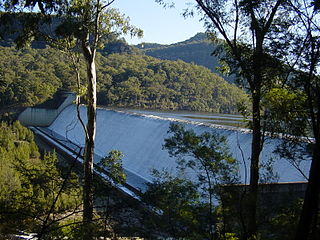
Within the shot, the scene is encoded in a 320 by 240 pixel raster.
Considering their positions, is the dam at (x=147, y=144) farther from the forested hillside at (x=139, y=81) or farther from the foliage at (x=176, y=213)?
the forested hillside at (x=139, y=81)

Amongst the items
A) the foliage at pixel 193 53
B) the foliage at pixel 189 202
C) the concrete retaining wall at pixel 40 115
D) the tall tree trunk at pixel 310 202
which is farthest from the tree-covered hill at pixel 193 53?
the tall tree trunk at pixel 310 202

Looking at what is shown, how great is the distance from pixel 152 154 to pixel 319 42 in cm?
898

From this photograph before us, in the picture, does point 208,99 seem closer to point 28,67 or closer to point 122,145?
point 28,67

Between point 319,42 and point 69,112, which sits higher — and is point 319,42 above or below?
above

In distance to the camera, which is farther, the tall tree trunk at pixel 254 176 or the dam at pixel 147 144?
the dam at pixel 147 144

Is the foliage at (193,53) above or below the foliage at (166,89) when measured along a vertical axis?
above

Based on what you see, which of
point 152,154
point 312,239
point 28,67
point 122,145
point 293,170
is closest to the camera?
point 312,239

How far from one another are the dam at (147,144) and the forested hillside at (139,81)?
9.26m

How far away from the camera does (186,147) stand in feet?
16.7

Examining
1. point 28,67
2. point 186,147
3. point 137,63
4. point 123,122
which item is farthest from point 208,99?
point 186,147

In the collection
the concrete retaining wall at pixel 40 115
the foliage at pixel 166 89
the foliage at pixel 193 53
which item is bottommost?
the concrete retaining wall at pixel 40 115

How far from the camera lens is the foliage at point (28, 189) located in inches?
149

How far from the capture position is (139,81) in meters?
31.5

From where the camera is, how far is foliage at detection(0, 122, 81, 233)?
12.4 feet
